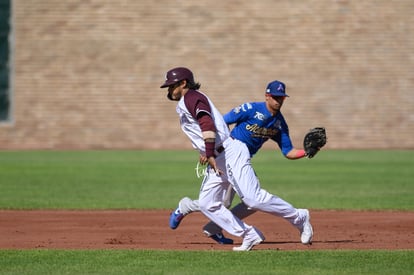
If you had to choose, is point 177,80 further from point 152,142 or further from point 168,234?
point 152,142

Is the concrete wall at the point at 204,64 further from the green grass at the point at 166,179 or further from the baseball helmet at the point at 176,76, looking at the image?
the baseball helmet at the point at 176,76

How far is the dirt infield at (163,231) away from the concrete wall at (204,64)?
16.2m

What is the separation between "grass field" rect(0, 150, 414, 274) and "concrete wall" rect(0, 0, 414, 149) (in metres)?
0.92

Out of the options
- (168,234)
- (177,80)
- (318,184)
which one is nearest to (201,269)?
(177,80)

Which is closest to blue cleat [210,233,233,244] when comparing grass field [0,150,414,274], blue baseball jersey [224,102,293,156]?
grass field [0,150,414,274]

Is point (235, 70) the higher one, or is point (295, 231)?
point (295, 231)

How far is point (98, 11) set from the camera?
32844 mm

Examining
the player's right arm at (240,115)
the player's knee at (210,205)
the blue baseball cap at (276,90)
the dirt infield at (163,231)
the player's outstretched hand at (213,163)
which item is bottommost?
the dirt infield at (163,231)

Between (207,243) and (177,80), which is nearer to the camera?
(177,80)

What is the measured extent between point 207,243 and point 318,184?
10923 mm

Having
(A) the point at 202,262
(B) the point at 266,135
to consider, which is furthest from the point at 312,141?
(A) the point at 202,262

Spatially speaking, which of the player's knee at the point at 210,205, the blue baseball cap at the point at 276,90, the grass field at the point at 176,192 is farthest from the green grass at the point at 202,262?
the blue baseball cap at the point at 276,90

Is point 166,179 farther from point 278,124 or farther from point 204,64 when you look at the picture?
point 278,124

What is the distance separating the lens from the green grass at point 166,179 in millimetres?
18906
